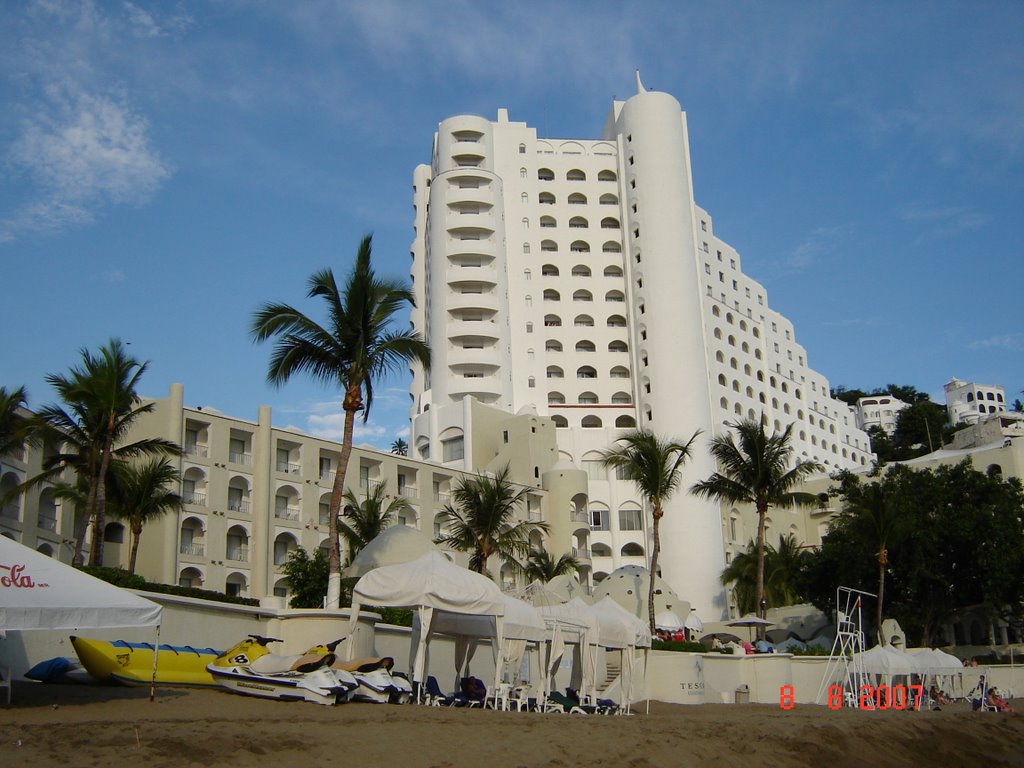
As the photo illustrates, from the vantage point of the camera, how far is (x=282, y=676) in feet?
→ 55.1

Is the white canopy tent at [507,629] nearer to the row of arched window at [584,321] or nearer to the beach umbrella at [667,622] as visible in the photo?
the beach umbrella at [667,622]

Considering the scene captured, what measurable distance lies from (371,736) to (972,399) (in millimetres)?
159537

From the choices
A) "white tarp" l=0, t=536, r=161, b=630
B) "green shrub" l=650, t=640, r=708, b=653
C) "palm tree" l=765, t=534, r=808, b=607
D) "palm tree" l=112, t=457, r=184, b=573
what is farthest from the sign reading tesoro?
"palm tree" l=765, t=534, r=808, b=607

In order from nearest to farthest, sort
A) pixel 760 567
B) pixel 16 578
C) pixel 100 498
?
pixel 16 578, pixel 100 498, pixel 760 567

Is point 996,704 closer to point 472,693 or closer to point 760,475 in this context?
point 760,475

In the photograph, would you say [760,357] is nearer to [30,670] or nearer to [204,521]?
[204,521]

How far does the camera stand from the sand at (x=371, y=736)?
1212cm

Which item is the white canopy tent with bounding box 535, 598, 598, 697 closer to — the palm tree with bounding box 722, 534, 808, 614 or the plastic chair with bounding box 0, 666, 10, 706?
the plastic chair with bounding box 0, 666, 10, 706

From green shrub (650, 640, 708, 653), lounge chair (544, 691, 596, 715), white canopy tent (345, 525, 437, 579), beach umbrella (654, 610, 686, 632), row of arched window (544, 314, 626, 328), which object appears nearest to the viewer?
lounge chair (544, 691, 596, 715)

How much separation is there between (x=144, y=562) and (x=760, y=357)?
6501cm

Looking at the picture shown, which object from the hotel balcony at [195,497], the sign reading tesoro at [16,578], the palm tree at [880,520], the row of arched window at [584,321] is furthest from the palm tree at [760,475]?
the row of arched window at [584,321]

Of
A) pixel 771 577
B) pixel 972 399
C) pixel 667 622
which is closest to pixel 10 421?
pixel 667 622
